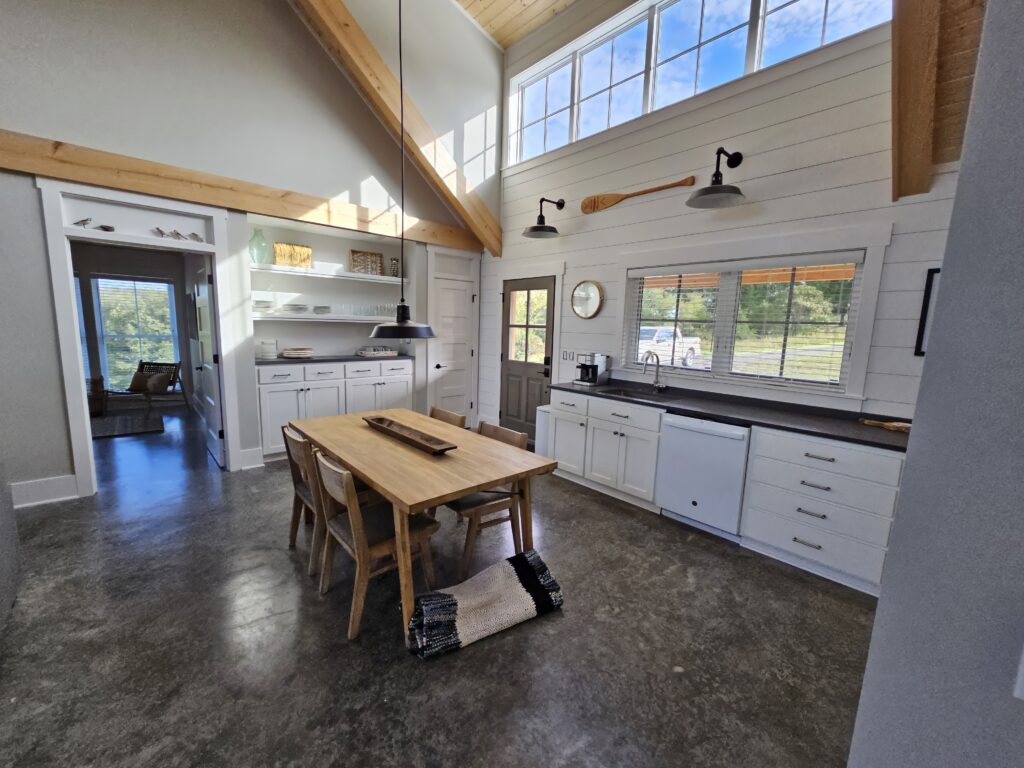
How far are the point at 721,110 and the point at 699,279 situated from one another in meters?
1.25

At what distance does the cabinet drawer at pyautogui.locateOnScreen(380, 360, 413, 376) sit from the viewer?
191 inches

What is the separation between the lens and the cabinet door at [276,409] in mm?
4078

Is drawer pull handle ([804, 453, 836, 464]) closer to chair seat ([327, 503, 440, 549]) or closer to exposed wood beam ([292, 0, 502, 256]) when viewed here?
chair seat ([327, 503, 440, 549])

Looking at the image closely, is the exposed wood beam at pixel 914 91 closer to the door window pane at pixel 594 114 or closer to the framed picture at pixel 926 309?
the framed picture at pixel 926 309

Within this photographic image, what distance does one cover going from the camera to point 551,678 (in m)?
1.74

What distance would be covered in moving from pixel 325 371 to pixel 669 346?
11.1 feet

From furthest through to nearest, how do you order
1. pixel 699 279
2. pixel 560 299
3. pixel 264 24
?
pixel 560 299, pixel 264 24, pixel 699 279

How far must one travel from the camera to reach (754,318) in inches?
125

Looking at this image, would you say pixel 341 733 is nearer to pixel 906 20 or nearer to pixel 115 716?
pixel 115 716

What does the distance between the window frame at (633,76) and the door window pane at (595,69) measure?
1.4 inches

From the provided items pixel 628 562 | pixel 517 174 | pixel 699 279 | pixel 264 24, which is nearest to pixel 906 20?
pixel 699 279

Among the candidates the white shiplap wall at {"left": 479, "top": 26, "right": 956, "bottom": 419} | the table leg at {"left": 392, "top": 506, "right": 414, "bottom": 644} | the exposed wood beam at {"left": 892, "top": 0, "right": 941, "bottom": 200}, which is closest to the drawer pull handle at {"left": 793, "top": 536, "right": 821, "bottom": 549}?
the white shiplap wall at {"left": 479, "top": 26, "right": 956, "bottom": 419}

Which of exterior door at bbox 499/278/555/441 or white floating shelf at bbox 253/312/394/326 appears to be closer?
white floating shelf at bbox 253/312/394/326

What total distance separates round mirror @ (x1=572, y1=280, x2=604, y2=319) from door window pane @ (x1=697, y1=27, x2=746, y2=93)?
5.70 feet
